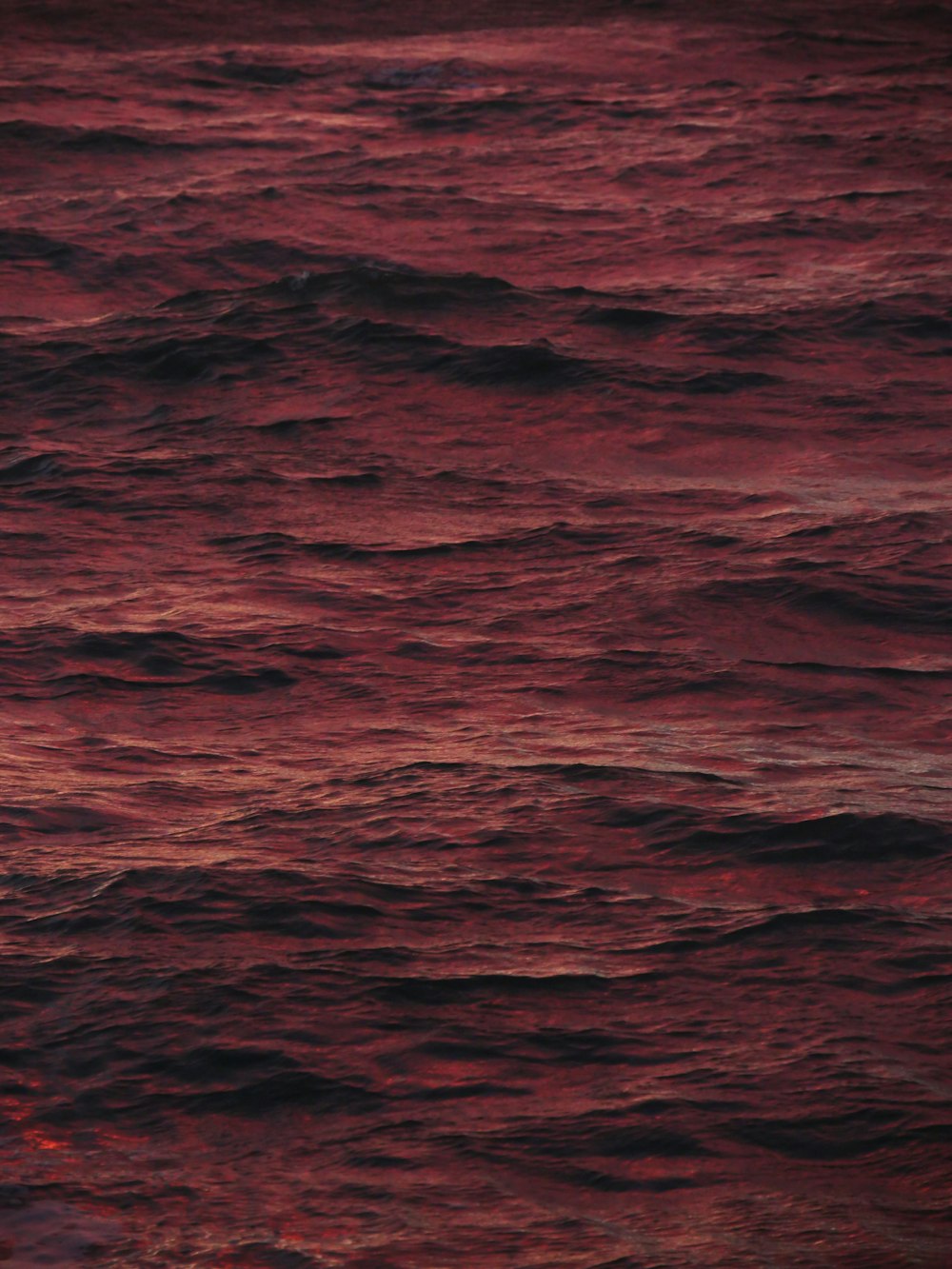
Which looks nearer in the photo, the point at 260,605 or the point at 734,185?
the point at 260,605

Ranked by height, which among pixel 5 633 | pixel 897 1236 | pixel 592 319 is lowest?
pixel 897 1236

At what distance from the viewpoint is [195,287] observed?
35.8ft

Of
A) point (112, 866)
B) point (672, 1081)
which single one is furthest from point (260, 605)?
point (672, 1081)

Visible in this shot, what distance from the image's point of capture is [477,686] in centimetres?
642

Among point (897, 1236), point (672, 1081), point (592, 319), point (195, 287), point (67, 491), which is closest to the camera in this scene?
point (897, 1236)

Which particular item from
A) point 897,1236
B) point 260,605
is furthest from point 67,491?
→ point 897,1236

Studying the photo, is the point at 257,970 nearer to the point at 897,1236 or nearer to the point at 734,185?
the point at 897,1236

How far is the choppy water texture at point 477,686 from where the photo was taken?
4.01 m

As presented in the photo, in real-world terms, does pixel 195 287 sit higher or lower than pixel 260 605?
higher

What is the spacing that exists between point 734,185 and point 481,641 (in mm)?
6518

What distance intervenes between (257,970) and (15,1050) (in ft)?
1.99

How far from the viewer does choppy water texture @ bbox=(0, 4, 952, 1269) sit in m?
4.01

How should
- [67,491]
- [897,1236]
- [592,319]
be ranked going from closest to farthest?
[897,1236] → [67,491] → [592,319]

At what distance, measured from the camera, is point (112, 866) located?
507 centimetres
